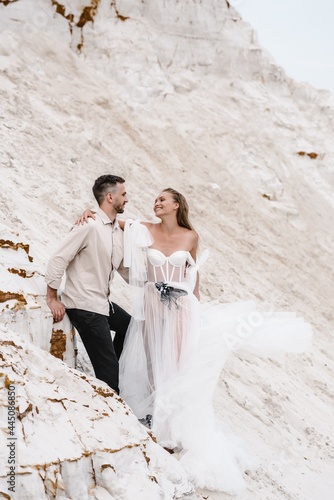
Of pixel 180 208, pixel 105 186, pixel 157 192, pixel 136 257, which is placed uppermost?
pixel 180 208

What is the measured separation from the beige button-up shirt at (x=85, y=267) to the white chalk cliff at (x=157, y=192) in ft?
0.74

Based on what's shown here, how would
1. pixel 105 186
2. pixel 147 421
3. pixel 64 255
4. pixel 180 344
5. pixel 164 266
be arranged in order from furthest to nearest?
pixel 164 266 < pixel 180 344 < pixel 105 186 < pixel 147 421 < pixel 64 255

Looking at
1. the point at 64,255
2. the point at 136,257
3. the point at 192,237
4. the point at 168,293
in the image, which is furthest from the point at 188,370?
the point at 64,255

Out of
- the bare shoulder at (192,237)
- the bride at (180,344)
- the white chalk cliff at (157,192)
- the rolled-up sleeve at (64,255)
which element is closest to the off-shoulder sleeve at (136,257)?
the bride at (180,344)

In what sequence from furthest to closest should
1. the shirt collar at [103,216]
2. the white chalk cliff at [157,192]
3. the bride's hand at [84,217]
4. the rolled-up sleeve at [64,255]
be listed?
the shirt collar at [103,216] → the bride's hand at [84,217] → the rolled-up sleeve at [64,255] → the white chalk cliff at [157,192]

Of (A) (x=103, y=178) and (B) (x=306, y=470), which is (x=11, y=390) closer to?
(A) (x=103, y=178)

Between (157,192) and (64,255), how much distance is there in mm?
7048

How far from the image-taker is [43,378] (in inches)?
132

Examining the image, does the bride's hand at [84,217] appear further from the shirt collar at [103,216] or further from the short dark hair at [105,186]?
the short dark hair at [105,186]

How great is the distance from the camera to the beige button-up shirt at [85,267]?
413 centimetres

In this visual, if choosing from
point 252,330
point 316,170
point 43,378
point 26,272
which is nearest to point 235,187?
point 316,170

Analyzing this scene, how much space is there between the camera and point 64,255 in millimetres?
4129

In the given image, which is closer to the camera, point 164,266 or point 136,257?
point 136,257

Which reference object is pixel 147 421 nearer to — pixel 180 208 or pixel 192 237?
pixel 192 237
